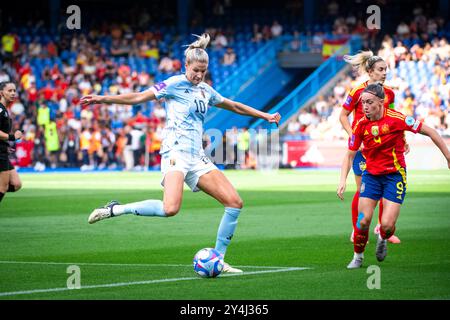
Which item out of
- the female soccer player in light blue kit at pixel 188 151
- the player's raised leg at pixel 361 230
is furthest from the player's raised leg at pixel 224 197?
the player's raised leg at pixel 361 230

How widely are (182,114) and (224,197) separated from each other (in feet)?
3.26

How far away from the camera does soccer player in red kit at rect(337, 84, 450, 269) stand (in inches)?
421

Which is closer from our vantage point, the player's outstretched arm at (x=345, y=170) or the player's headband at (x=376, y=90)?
the player's headband at (x=376, y=90)

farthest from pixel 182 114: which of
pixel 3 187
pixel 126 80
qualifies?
pixel 126 80

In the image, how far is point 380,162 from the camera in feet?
35.6

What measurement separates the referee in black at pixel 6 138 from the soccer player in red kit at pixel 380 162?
6049 mm

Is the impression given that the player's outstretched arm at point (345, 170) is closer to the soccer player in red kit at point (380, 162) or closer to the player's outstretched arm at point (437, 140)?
the soccer player in red kit at point (380, 162)

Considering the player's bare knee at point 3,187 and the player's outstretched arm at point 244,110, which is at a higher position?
the player's outstretched arm at point 244,110

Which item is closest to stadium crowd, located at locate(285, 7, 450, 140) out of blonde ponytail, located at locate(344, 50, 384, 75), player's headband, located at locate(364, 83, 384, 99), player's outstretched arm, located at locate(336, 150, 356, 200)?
blonde ponytail, located at locate(344, 50, 384, 75)

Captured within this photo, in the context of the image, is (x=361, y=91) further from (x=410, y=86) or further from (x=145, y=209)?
(x=410, y=86)

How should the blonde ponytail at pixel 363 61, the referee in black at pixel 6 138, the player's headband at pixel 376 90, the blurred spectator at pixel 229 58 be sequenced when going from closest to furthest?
the player's headband at pixel 376 90 → the blonde ponytail at pixel 363 61 → the referee in black at pixel 6 138 → the blurred spectator at pixel 229 58

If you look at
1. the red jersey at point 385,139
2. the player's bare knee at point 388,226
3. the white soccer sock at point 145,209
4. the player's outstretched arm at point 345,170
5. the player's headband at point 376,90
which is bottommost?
the player's bare knee at point 388,226

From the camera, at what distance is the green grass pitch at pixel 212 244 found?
9.08 m
